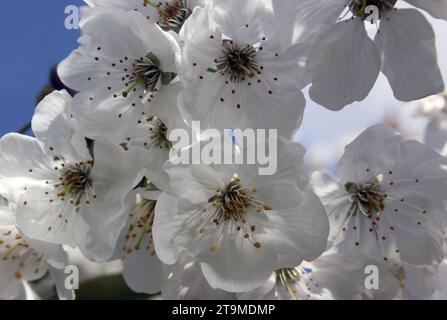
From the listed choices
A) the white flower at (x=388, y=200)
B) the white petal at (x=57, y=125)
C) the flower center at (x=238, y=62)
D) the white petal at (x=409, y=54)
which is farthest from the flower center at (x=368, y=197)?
the white petal at (x=57, y=125)

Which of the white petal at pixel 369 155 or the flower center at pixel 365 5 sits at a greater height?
the flower center at pixel 365 5

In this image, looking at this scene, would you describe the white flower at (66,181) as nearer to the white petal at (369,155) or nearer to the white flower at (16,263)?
the white flower at (16,263)

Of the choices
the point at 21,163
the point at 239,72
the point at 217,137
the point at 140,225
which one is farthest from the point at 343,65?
the point at 21,163

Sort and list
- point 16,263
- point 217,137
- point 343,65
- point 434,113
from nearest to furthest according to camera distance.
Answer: point 217,137 < point 343,65 < point 16,263 < point 434,113

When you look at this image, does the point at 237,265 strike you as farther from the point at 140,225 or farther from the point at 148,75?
the point at 148,75

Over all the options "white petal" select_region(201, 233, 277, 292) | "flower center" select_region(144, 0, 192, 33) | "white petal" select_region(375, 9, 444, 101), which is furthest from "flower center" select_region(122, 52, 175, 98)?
"white petal" select_region(375, 9, 444, 101)
